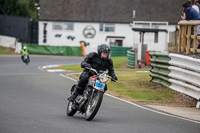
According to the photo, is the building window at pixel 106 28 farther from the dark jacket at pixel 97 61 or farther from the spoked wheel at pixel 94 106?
the spoked wheel at pixel 94 106

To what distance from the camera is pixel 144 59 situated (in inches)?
1357

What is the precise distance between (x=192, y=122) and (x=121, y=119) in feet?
5.02

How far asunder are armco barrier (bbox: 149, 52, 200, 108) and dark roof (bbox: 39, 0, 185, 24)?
152 feet

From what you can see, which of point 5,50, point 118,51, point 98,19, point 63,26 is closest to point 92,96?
point 118,51

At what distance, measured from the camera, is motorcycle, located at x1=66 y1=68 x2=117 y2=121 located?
377 inches

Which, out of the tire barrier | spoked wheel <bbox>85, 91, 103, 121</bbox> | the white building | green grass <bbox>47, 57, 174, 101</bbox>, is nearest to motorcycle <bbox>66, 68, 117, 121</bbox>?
spoked wheel <bbox>85, 91, 103, 121</bbox>

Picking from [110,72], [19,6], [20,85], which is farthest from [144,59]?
[19,6]

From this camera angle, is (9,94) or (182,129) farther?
(9,94)

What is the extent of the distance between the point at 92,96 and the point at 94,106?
337 mm

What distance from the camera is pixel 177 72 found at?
14781 mm

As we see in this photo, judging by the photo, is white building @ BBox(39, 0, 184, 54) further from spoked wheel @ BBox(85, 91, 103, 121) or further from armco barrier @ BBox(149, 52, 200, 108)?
spoked wheel @ BBox(85, 91, 103, 121)

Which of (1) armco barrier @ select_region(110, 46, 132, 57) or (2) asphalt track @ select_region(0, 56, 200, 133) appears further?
(1) armco barrier @ select_region(110, 46, 132, 57)

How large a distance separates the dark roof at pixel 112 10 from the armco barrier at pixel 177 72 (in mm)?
46202

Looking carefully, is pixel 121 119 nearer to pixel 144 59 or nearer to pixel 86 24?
pixel 144 59
